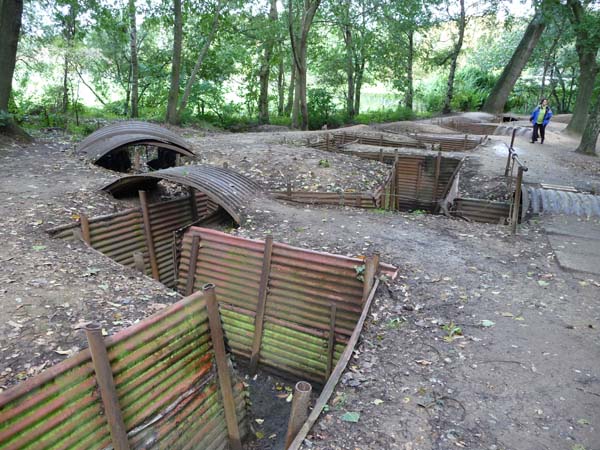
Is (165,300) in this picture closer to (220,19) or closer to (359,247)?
(359,247)

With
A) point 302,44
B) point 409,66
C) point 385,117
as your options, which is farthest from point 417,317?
point 409,66

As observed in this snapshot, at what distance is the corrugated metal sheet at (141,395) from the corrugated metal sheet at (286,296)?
1526mm

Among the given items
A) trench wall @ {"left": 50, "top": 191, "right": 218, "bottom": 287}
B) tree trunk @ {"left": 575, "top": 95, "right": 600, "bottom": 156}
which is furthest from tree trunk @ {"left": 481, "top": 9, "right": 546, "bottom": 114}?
trench wall @ {"left": 50, "top": 191, "right": 218, "bottom": 287}

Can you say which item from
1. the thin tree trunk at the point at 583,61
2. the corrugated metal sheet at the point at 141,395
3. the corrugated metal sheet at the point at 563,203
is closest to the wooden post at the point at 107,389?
the corrugated metal sheet at the point at 141,395

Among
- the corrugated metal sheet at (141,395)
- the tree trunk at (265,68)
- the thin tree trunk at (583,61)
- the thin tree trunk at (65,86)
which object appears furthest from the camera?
the tree trunk at (265,68)

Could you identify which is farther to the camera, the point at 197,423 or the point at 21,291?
the point at 21,291

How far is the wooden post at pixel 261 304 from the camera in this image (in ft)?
19.5

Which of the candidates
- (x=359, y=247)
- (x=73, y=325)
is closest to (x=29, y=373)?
(x=73, y=325)

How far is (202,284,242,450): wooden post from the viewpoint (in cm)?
390

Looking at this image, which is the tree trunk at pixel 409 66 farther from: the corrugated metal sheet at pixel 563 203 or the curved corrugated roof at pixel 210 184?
the curved corrugated roof at pixel 210 184

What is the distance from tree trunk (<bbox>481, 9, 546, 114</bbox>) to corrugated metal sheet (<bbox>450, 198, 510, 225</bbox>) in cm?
2334

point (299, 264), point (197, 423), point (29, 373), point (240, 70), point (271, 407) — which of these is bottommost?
point (271, 407)

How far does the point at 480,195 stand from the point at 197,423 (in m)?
9.95

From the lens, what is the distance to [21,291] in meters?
5.33
